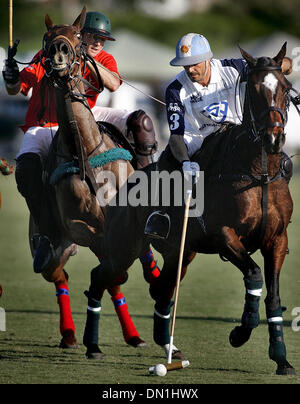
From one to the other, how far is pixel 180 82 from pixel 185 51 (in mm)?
281

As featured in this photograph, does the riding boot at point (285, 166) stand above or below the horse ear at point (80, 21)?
below

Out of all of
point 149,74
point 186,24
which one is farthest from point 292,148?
point 186,24

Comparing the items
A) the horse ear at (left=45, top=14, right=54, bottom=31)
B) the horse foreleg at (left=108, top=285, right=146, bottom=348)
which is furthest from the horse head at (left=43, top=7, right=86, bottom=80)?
the horse foreleg at (left=108, top=285, right=146, bottom=348)

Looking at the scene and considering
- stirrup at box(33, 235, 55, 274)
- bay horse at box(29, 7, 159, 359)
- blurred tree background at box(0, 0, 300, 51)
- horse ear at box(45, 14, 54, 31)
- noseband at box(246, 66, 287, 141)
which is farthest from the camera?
blurred tree background at box(0, 0, 300, 51)

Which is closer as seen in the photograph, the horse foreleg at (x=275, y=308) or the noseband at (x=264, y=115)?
the noseband at (x=264, y=115)

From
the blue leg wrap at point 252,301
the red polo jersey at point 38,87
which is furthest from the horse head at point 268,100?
the red polo jersey at point 38,87

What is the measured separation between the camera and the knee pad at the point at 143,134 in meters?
9.37

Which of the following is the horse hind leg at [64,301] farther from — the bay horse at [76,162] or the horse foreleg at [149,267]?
the horse foreleg at [149,267]

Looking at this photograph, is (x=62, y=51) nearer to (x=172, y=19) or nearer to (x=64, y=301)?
(x=64, y=301)

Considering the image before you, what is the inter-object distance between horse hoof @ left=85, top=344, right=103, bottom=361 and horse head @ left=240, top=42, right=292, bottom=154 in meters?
2.32

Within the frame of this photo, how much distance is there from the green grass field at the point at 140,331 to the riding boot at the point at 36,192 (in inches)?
30.3

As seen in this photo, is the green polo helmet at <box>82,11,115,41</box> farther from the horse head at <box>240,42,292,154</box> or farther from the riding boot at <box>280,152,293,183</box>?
the riding boot at <box>280,152,293,183</box>

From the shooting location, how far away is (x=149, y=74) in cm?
3903

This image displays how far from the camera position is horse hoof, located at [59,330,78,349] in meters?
9.16
